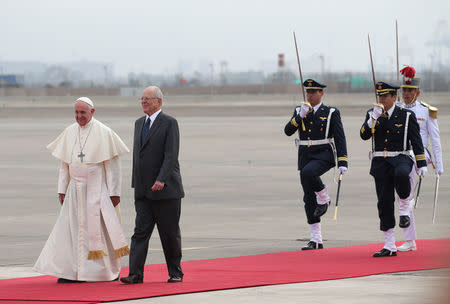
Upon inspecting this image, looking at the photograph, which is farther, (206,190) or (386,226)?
(206,190)

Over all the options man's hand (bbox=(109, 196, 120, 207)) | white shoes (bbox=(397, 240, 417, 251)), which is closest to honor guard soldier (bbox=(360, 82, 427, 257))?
white shoes (bbox=(397, 240, 417, 251))

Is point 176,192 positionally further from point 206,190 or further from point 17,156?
point 17,156

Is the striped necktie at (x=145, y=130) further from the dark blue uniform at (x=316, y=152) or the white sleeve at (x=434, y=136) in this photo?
the white sleeve at (x=434, y=136)

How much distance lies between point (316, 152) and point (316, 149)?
4 centimetres

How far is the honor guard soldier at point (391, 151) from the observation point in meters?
10.5

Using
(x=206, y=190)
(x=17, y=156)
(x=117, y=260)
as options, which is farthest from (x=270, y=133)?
(x=117, y=260)

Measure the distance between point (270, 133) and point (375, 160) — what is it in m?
32.7

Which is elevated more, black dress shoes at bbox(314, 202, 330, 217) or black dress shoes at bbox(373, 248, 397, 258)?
black dress shoes at bbox(314, 202, 330, 217)

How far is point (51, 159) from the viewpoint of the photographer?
94.1 feet

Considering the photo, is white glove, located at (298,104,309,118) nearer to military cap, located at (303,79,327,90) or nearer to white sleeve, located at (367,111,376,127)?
military cap, located at (303,79,327,90)

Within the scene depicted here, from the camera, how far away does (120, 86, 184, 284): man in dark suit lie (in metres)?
8.73

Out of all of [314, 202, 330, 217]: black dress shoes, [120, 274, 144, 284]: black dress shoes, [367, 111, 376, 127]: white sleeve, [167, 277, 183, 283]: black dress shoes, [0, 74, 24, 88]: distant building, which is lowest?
[0, 74, 24, 88]: distant building

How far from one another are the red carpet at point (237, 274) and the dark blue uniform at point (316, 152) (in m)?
0.72

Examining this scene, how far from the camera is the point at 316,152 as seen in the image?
452 inches
